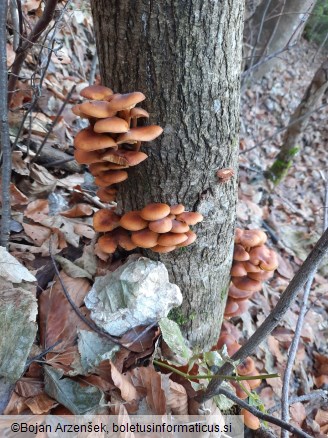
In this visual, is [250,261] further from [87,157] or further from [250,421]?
[87,157]

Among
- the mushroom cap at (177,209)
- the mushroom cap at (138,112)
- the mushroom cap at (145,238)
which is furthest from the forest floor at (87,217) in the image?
the mushroom cap at (138,112)

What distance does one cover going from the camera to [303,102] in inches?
223

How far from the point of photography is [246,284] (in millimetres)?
2701

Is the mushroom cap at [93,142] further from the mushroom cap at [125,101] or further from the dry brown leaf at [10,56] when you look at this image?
the dry brown leaf at [10,56]

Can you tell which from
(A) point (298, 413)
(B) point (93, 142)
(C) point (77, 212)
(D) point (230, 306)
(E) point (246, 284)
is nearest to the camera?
(B) point (93, 142)

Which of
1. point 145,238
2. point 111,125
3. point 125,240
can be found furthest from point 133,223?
point 111,125

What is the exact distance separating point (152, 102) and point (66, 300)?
1.33 meters

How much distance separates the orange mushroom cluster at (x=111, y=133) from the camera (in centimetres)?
170

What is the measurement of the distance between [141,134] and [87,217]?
Result: 1.55m

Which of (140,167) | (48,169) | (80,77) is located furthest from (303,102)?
(140,167)

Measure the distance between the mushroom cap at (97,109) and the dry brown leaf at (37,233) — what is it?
4.35ft

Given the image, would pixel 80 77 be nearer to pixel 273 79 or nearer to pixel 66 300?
pixel 66 300

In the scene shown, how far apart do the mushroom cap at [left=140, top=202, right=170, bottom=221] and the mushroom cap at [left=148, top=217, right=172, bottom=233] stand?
1.0 inches

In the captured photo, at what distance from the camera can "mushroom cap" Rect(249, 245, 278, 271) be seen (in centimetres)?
260
